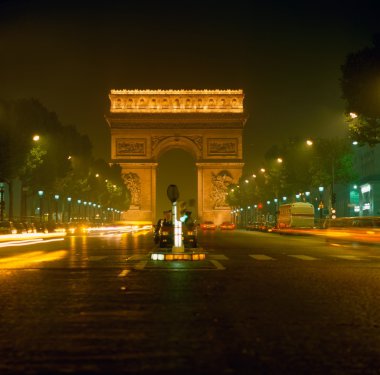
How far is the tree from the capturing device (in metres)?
43.7

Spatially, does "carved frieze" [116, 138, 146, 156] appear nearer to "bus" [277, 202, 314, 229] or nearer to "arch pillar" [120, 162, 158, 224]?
"arch pillar" [120, 162, 158, 224]

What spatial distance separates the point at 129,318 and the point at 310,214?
66.4 metres

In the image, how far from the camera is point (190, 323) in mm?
9055

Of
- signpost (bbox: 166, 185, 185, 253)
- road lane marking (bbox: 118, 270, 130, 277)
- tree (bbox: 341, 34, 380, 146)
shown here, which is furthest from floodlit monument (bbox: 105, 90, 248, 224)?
road lane marking (bbox: 118, 270, 130, 277)

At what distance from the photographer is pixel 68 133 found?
88.9m

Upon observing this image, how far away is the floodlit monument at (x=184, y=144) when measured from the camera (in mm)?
133250

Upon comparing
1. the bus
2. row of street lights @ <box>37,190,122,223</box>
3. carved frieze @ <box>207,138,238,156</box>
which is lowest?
the bus

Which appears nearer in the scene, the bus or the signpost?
the signpost

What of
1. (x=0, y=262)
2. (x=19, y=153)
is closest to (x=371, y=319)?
(x=0, y=262)

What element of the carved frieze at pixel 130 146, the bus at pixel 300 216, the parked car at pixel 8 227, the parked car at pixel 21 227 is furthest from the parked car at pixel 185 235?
→ the carved frieze at pixel 130 146

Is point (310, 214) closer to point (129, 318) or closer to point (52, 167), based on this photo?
point (52, 167)

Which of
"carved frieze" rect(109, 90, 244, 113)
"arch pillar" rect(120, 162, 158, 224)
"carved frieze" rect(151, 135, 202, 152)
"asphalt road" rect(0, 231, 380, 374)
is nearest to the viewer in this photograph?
"asphalt road" rect(0, 231, 380, 374)

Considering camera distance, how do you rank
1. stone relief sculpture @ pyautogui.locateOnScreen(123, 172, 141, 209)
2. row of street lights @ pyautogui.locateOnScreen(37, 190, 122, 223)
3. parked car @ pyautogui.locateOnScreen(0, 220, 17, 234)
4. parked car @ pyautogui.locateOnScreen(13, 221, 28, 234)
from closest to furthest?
1. parked car @ pyautogui.locateOnScreen(0, 220, 17, 234)
2. parked car @ pyautogui.locateOnScreen(13, 221, 28, 234)
3. row of street lights @ pyautogui.locateOnScreen(37, 190, 122, 223)
4. stone relief sculpture @ pyautogui.locateOnScreen(123, 172, 141, 209)

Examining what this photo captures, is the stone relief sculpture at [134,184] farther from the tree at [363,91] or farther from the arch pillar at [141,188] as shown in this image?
the tree at [363,91]
